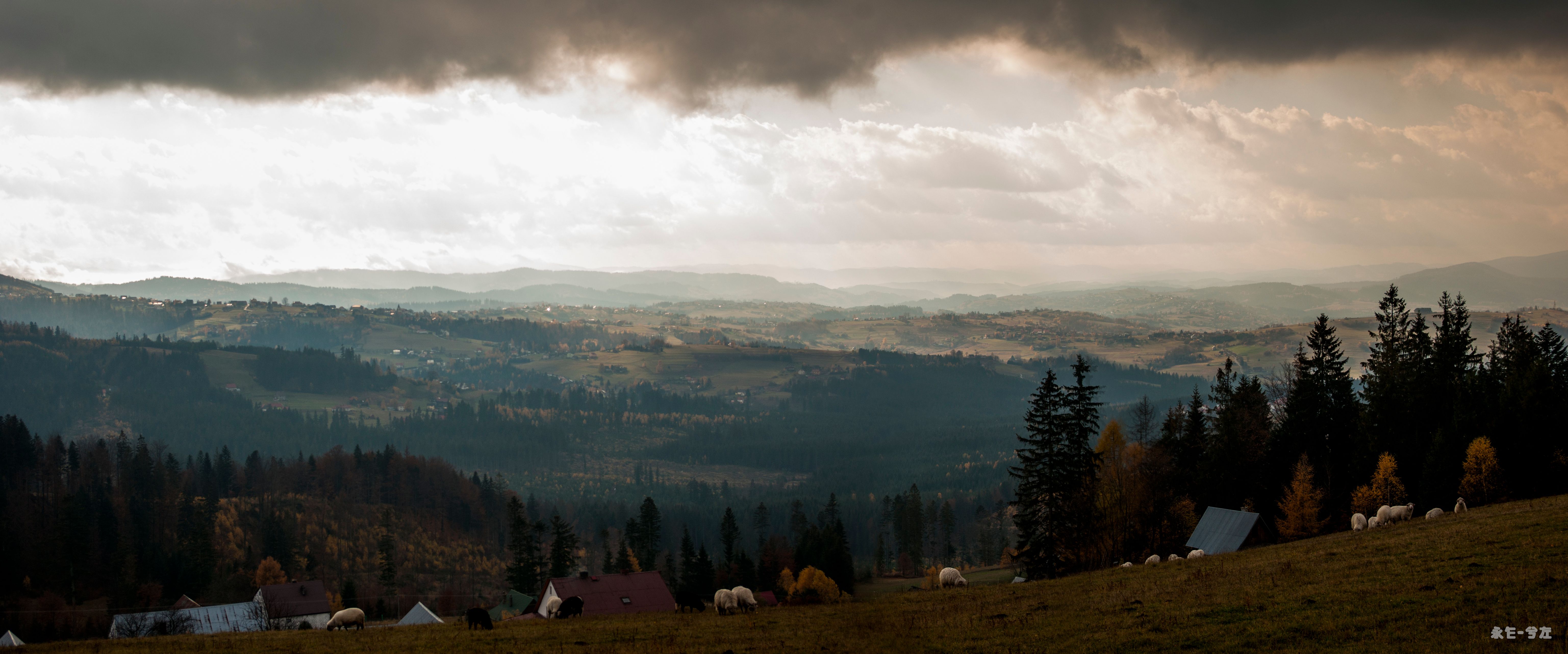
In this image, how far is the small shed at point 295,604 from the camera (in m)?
82.5

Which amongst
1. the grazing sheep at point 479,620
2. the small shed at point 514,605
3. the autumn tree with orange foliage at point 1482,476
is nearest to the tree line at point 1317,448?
the autumn tree with orange foliage at point 1482,476

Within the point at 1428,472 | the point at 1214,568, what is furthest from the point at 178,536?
the point at 1428,472

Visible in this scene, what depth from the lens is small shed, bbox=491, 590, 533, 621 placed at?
295 feet

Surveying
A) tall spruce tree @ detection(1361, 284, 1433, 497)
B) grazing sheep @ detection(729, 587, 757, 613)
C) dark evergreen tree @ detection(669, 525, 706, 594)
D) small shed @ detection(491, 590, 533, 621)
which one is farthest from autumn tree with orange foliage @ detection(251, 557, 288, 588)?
tall spruce tree @ detection(1361, 284, 1433, 497)

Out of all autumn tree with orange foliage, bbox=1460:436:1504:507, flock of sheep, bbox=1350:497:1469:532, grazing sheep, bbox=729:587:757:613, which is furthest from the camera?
autumn tree with orange foliage, bbox=1460:436:1504:507

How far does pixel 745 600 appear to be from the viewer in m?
38.5

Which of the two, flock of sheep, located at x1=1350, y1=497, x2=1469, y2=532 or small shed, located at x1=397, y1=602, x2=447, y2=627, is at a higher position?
flock of sheep, located at x1=1350, y1=497, x2=1469, y2=532

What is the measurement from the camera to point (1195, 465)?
71875 millimetres

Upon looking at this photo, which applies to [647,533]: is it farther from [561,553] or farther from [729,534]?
[561,553]

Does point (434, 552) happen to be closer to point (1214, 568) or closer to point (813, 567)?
point (813, 567)

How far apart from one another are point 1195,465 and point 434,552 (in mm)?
131613

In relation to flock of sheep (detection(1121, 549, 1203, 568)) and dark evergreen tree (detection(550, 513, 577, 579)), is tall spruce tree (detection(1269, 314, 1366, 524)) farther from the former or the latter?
dark evergreen tree (detection(550, 513, 577, 579))

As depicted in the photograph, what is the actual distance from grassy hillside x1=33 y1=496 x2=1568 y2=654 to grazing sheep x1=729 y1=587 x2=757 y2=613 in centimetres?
126

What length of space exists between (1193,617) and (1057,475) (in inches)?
1274
